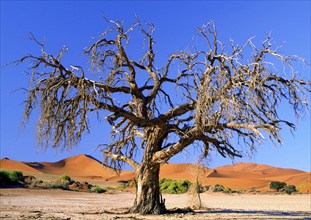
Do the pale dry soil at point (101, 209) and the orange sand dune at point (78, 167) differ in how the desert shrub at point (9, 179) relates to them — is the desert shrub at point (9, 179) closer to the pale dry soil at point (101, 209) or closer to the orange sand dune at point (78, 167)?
the pale dry soil at point (101, 209)

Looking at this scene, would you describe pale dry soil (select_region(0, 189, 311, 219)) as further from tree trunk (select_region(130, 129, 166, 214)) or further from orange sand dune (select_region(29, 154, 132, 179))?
orange sand dune (select_region(29, 154, 132, 179))

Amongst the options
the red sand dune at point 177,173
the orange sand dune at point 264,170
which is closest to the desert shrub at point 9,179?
the red sand dune at point 177,173

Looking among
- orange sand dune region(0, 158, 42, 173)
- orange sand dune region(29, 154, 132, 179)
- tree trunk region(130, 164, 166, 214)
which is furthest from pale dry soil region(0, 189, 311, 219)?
orange sand dune region(29, 154, 132, 179)

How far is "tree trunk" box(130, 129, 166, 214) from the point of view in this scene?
1730 cm

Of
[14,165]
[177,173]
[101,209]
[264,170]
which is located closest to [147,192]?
[101,209]

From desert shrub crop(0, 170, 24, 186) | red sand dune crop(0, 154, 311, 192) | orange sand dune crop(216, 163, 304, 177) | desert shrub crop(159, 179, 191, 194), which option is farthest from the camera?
orange sand dune crop(216, 163, 304, 177)

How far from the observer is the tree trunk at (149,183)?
56.7 feet

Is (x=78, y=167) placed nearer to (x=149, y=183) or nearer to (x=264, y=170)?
(x=264, y=170)

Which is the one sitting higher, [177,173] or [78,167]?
[78,167]

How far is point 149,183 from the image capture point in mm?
17344

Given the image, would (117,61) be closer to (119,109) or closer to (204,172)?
(119,109)

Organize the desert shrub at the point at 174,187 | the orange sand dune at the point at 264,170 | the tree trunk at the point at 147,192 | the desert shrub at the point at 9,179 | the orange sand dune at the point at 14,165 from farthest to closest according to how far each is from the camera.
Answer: the orange sand dune at the point at 264,170 → the orange sand dune at the point at 14,165 → the desert shrub at the point at 174,187 → the desert shrub at the point at 9,179 → the tree trunk at the point at 147,192

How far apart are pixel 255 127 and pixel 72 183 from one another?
31498mm

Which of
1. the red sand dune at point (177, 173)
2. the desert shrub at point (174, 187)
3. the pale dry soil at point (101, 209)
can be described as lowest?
the pale dry soil at point (101, 209)
